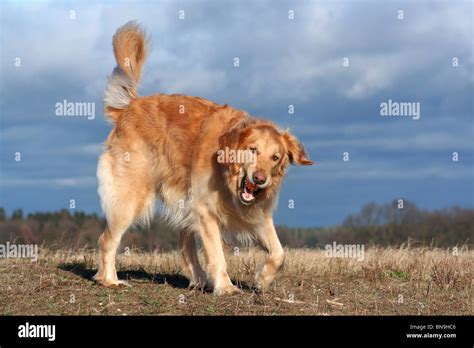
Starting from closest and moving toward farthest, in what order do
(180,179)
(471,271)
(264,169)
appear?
(264,169)
(180,179)
(471,271)

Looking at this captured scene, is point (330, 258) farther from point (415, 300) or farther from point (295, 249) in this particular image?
point (415, 300)

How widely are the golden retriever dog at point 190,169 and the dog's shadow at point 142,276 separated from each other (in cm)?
36

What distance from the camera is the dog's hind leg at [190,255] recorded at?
11.1 metres

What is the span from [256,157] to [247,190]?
0.49m

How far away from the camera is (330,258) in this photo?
13.2 m

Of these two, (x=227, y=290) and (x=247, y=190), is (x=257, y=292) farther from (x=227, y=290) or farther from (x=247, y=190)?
(x=247, y=190)

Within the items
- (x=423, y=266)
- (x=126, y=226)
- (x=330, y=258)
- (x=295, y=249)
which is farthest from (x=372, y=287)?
(x=295, y=249)

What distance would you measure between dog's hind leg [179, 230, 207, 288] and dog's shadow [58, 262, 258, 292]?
0.77ft
